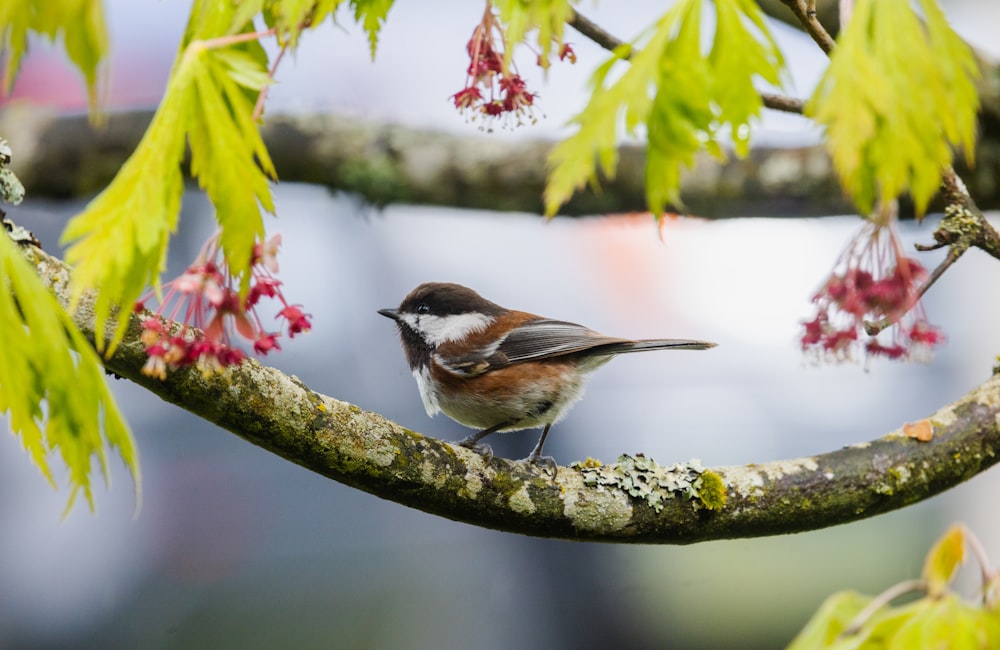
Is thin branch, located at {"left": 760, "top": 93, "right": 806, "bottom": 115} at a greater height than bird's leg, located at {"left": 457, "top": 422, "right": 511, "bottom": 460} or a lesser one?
greater

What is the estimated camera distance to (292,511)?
4359 mm

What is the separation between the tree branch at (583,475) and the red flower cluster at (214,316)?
0.31 m

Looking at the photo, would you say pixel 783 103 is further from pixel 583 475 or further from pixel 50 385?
pixel 50 385

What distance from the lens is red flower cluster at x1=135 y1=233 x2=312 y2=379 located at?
59.9 inches


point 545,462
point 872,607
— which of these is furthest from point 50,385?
point 545,462

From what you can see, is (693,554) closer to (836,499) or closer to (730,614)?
(730,614)

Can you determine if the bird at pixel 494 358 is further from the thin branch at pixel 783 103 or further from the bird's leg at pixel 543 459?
the thin branch at pixel 783 103

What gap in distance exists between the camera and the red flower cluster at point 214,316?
152 centimetres

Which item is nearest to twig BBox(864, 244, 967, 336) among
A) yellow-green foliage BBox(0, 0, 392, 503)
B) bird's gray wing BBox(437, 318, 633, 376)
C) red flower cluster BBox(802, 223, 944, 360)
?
red flower cluster BBox(802, 223, 944, 360)

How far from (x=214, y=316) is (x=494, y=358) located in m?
1.66

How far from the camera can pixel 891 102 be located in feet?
3.93

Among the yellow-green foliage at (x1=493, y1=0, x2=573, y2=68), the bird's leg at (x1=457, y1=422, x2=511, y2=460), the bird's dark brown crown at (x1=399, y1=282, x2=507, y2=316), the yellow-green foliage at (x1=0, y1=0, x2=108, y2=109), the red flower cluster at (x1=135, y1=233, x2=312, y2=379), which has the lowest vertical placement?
the bird's leg at (x1=457, y1=422, x2=511, y2=460)

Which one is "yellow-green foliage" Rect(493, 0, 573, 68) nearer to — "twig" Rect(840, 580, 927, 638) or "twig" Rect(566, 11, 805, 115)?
"twig" Rect(566, 11, 805, 115)

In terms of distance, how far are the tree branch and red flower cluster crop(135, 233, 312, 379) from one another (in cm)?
31
